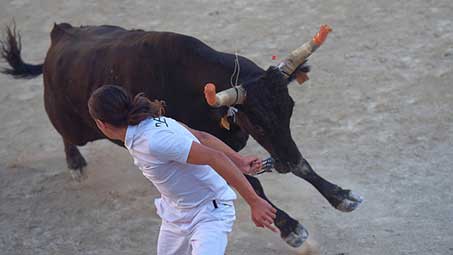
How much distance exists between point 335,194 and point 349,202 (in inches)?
5.0

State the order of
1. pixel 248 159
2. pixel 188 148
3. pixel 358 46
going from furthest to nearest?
pixel 358 46
pixel 248 159
pixel 188 148

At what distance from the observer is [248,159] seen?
4.45 meters

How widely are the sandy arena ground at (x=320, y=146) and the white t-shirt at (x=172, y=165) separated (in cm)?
202

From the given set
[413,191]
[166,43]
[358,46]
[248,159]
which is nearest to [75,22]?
[358,46]

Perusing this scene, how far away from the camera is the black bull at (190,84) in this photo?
5820 mm

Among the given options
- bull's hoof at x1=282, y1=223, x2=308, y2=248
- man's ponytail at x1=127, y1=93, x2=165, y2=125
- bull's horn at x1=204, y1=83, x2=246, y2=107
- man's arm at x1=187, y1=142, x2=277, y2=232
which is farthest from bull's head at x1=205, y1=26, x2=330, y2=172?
man's arm at x1=187, y1=142, x2=277, y2=232

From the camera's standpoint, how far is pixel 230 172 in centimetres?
400

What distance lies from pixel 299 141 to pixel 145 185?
160 centimetres

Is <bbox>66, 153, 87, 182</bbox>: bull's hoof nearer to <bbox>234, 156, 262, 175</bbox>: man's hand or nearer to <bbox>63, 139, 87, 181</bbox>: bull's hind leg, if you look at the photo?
<bbox>63, 139, 87, 181</bbox>: bull's hind leg

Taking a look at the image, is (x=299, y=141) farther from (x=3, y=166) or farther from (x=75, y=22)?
(x=75, y=22)

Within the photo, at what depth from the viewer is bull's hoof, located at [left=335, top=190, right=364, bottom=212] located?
6.15 meters

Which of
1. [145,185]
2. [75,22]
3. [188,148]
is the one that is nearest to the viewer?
[188,148]

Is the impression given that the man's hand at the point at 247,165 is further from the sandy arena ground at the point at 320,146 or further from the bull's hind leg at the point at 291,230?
the sandy arena ground at the point at 320,146

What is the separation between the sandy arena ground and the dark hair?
2426 millimetres
